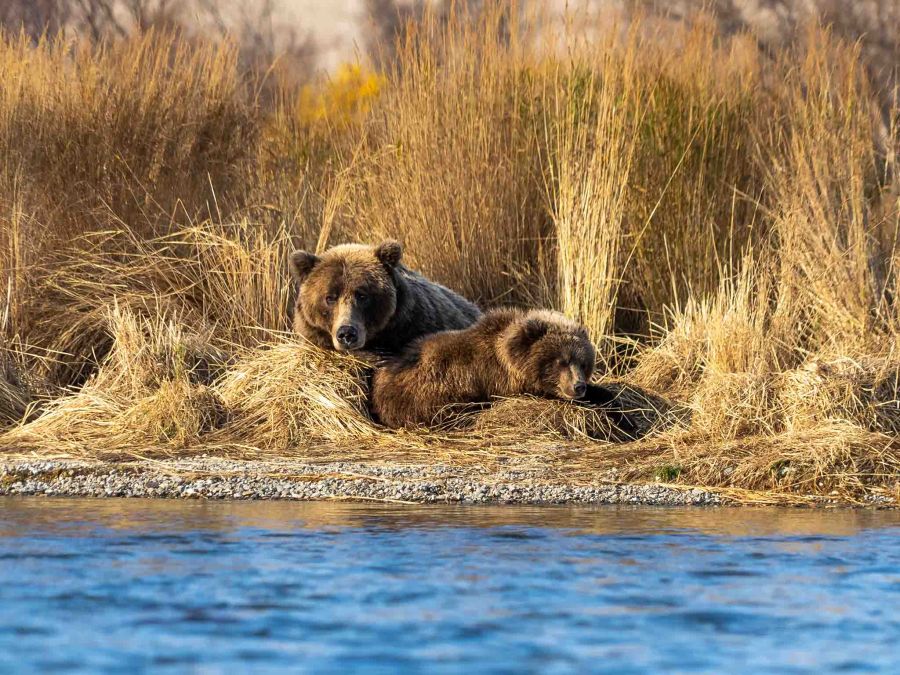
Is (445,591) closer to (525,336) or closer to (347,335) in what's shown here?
(525,336)

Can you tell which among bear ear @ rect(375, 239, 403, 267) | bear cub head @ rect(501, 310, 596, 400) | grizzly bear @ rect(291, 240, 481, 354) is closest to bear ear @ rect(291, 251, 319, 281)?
grizzly bear @ rect(291, 240, 481, 354)

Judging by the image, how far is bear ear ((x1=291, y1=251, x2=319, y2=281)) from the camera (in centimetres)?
864

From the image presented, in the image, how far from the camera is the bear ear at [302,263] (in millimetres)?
8641

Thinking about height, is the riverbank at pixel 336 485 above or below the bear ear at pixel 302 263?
below

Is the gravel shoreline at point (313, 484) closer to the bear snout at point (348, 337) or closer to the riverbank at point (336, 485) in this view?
the riverbank at point (336, 485)

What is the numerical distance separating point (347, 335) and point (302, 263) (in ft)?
2.21

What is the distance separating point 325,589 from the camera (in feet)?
Result: 14.3

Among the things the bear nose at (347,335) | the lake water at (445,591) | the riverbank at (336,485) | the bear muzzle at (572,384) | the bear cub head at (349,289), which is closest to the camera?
the lake water at (445,591)

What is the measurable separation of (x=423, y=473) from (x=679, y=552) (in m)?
2.19

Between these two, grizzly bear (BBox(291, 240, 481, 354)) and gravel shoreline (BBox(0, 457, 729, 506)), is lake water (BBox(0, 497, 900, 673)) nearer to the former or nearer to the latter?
gravel shoreline (BBox(0, 457, 729, 506))

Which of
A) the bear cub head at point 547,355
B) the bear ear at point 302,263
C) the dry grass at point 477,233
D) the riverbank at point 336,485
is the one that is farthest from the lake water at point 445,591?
the bear ear at point 302,263

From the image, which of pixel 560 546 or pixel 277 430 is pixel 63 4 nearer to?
pixel 277 430

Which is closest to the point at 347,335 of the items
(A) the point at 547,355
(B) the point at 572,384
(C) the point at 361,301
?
(C) the point at 361,301

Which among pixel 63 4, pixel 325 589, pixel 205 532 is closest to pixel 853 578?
pixel 325 589
